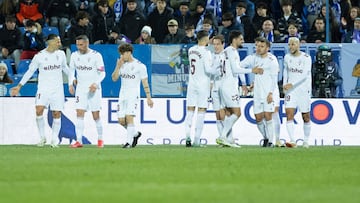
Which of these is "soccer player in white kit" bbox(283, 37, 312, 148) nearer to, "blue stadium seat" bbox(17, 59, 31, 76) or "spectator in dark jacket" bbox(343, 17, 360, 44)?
"spectator in dark jacket" bbox(343, 17, 360, 44)

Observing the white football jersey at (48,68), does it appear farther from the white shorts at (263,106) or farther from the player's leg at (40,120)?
the white shorts at (263,106)

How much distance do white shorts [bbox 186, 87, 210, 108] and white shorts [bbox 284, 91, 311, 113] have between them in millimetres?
1760

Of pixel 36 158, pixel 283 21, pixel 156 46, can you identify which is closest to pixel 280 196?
pixel 36 158

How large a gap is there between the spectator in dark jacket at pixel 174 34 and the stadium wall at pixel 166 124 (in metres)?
1.87

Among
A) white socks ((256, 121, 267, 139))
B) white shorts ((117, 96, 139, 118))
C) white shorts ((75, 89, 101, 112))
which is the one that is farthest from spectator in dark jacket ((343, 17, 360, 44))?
white shorts ((75, 89, 101, 112))

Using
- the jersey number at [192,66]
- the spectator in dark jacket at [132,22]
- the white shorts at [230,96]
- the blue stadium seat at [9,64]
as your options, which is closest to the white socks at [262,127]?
the white shorts at [230,96]

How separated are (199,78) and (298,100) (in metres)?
2.20

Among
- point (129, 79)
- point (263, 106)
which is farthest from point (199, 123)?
point (129, 79)

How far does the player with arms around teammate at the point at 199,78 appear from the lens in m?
25.0

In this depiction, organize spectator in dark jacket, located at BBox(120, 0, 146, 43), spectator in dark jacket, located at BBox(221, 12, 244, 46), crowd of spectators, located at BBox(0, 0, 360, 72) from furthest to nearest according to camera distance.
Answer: spectator in dark jacket, located at BBox(120, 0, 146, 43), crowd of spectators, located at BBox(0, 0, 360, 72), spectator in dark jacket, located at BBox(221, 12, 244, 46)

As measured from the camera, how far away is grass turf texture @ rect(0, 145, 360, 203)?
45.0ft

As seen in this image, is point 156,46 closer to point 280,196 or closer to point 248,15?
point 248,15

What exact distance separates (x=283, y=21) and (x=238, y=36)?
5.11 m

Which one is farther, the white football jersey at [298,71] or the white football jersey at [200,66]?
the white football jersey at [298,71]
